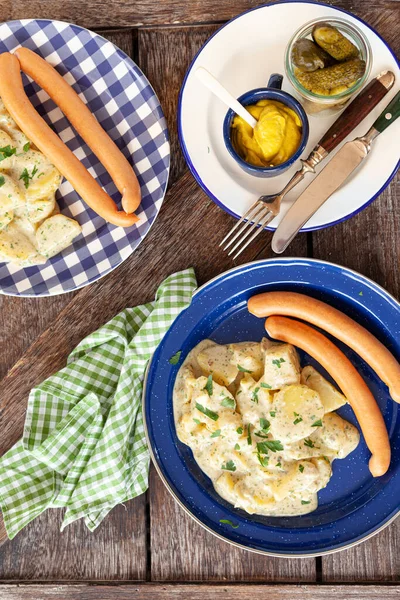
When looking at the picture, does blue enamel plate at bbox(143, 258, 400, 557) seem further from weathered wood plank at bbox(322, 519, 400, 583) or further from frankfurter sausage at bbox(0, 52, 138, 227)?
frankfurter sausage at bbox(0, 52, 138, 227)

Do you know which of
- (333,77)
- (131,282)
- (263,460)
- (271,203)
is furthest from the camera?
(131,282)

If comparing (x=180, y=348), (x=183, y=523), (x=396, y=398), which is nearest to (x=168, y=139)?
(x=180, y=348)

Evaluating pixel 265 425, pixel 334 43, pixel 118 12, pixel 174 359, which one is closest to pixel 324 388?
pixel 265 425

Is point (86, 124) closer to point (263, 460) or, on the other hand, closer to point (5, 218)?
point (5, 218)

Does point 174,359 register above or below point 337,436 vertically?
above

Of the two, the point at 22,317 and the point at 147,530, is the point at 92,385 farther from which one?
the point at 147,530

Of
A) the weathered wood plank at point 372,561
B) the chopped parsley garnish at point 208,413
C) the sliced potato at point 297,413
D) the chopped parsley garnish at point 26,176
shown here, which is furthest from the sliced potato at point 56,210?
the weathered wood plank at point 372,561

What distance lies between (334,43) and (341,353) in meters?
0.96

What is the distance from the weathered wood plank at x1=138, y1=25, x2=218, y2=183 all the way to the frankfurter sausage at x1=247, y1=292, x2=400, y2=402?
1.82 ft

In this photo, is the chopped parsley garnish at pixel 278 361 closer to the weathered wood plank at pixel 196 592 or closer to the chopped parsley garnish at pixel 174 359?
the chopped parsley garnish at pixel 174 359

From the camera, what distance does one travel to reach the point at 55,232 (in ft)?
6.62

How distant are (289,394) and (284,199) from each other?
0.63 meters

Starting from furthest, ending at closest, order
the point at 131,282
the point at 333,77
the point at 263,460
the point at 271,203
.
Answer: the point at 131,282 < the point at 263,460 < the point at 271,203 < the point at 333,77

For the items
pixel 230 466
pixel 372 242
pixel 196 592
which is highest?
pixel 372 242
